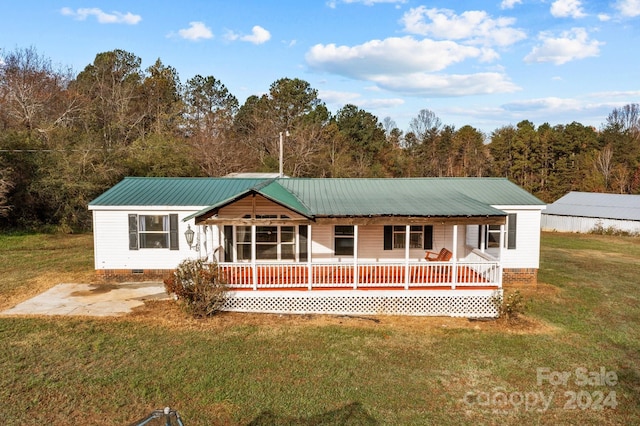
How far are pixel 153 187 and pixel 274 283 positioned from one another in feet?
23.4

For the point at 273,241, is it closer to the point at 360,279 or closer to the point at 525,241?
the point at 360,279

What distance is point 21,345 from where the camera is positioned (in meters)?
8.95

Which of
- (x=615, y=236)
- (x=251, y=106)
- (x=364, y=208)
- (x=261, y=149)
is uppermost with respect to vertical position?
(x=251, y=106)

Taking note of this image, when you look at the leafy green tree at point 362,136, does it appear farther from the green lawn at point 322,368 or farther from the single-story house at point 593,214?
the green lawn at point 322,368

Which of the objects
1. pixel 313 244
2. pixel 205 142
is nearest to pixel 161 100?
pixel 205 142

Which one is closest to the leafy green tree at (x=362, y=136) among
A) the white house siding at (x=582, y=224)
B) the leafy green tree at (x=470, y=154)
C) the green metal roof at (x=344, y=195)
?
the leafy green tree at (x=470, y=154)

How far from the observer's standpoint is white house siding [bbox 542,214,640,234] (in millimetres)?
32406

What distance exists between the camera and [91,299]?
12.4 meters

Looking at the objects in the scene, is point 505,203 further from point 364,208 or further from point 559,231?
point 559,231

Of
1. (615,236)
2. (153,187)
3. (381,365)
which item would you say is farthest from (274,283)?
(615,236)

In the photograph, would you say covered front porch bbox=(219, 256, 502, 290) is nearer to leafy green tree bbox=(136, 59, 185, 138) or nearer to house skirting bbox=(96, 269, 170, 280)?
house skirting bbox=(96, 269, 170, 280)

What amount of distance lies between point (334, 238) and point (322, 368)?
20.8 feet

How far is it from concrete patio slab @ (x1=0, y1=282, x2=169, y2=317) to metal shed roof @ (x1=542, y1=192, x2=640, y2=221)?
34.4 m

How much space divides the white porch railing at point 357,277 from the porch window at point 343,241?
4.82 ft
